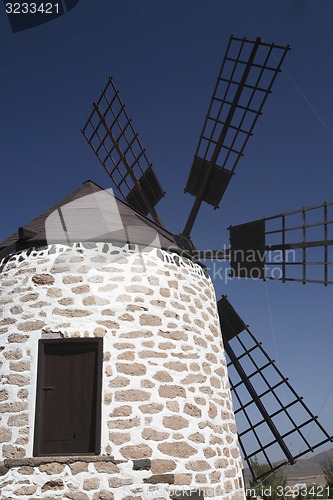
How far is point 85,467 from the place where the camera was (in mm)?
5941

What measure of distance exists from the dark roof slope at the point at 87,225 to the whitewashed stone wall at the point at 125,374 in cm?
15

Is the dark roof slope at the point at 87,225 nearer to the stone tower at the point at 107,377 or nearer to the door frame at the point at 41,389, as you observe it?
the stone tower at the point at 107,377

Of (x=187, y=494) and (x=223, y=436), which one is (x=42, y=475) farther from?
(x=223, y=436)

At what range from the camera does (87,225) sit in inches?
288

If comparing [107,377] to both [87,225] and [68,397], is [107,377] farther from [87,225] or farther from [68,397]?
[87,225]

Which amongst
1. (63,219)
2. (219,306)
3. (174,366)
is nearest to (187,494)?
(174,366)

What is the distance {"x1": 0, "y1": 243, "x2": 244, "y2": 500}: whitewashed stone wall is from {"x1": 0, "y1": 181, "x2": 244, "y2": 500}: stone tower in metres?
0.01

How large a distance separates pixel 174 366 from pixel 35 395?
1619mm

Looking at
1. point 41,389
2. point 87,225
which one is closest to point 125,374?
point 41,389

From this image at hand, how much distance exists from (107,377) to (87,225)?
205 cm

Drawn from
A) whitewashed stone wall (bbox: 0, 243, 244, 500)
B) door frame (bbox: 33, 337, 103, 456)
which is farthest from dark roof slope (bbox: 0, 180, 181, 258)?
door frame (bbox: 33, 337, 103, 456)

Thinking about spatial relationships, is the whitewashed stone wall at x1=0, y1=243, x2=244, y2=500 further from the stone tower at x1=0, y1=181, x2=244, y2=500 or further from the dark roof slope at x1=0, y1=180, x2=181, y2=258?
the dark roof slope at x1=0, y1=180, x2=181, y2=258

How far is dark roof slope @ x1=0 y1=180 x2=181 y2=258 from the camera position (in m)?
7.11

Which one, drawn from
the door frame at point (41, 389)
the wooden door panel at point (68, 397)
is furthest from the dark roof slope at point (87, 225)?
the wooden door panel at point (68, 397)
